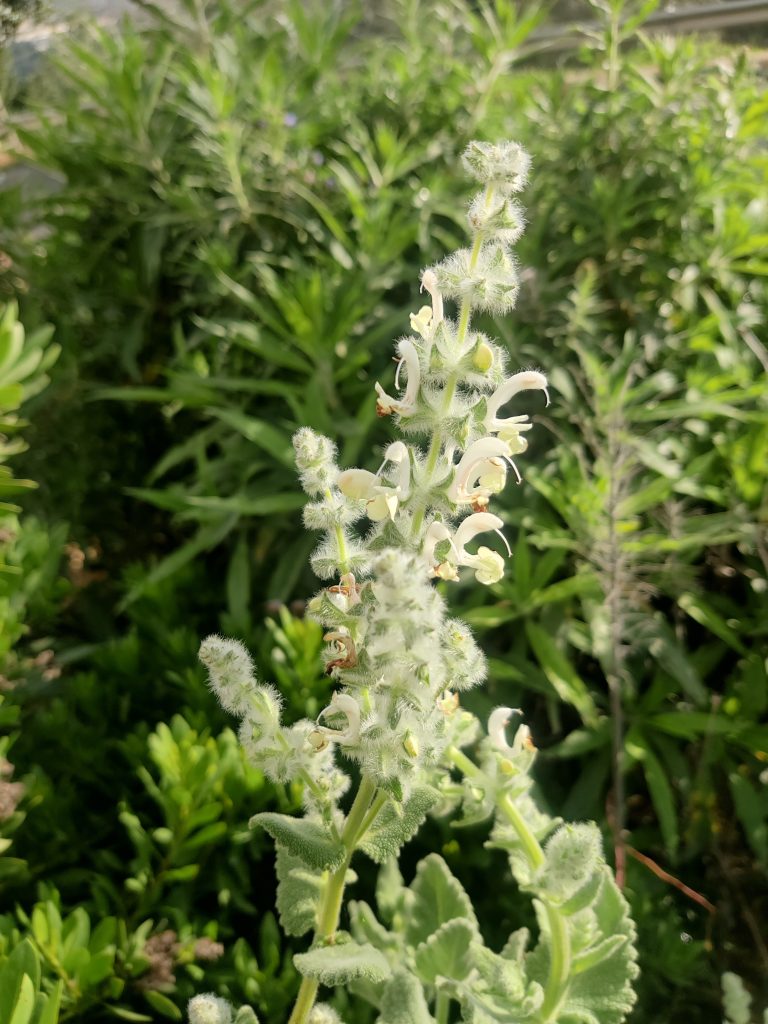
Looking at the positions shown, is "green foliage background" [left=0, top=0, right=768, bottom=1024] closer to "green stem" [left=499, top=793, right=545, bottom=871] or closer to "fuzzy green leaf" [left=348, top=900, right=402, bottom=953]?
"fuzzy green leaf" [left=348, top=900, right=402, bottom=953]

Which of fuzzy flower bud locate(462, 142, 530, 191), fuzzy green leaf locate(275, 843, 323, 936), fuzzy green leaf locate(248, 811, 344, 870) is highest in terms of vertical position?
fuzzy flower bud locate(462, 142, 530, 191)

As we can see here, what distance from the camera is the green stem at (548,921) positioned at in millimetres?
729

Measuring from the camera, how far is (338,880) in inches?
27.1

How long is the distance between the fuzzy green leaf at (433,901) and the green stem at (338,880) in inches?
8.5

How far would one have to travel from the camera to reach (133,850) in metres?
1.15

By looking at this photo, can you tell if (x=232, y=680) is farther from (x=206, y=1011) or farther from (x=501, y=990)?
(x=501, y=990)

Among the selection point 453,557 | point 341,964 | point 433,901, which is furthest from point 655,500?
point 341,964

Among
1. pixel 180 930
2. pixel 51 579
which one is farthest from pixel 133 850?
pixel 51 579

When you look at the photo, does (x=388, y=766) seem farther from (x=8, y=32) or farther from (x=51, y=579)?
(x=8, y=32)

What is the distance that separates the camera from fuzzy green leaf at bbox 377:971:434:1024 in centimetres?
73

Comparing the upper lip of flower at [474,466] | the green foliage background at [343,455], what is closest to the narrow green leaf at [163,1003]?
the green foliage background at [343,455]

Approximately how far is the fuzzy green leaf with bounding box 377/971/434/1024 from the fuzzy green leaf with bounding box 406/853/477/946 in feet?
0.44

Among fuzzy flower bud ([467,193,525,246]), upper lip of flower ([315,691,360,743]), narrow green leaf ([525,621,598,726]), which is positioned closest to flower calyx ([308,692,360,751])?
upper lip of flower ([315,691,360,743])

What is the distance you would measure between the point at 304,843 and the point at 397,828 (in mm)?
87
